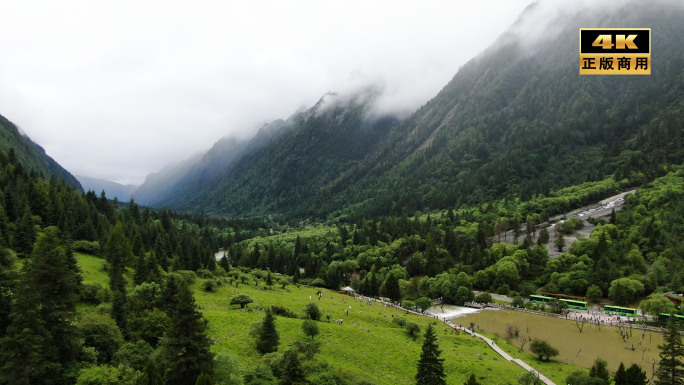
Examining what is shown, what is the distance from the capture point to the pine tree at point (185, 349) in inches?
1357

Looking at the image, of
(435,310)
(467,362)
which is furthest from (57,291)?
(435,310)

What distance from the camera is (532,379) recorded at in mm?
49156

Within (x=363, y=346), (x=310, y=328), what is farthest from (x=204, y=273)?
(x=363, y=346)

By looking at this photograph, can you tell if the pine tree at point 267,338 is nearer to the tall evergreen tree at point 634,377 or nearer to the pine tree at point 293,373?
the pine tree at point 293,373

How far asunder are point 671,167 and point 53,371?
23726 centimetres

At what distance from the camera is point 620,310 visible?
95.4 m

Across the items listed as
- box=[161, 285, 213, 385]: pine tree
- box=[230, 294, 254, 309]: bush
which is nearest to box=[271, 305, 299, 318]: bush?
box=[230, 294, 254, 309]: bush

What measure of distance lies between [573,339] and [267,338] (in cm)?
6788

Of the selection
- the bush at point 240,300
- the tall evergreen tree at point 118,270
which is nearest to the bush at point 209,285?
the bush at point 240,300

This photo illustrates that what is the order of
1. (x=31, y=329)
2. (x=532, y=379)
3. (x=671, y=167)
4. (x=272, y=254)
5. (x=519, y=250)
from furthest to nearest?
1. (x=671, y=167)
2. (x=272, y=254)
3. (x=519, y=250)
4. (x=532, y=379)
5. (x=31, y=329)

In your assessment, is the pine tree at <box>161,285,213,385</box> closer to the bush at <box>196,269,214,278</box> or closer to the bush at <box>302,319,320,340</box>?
the bush at <box>302,319,320,340</box>

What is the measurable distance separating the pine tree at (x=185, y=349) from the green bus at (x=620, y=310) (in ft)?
332

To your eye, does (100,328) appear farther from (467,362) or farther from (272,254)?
(272,254)

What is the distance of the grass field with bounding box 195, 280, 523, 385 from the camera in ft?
165
